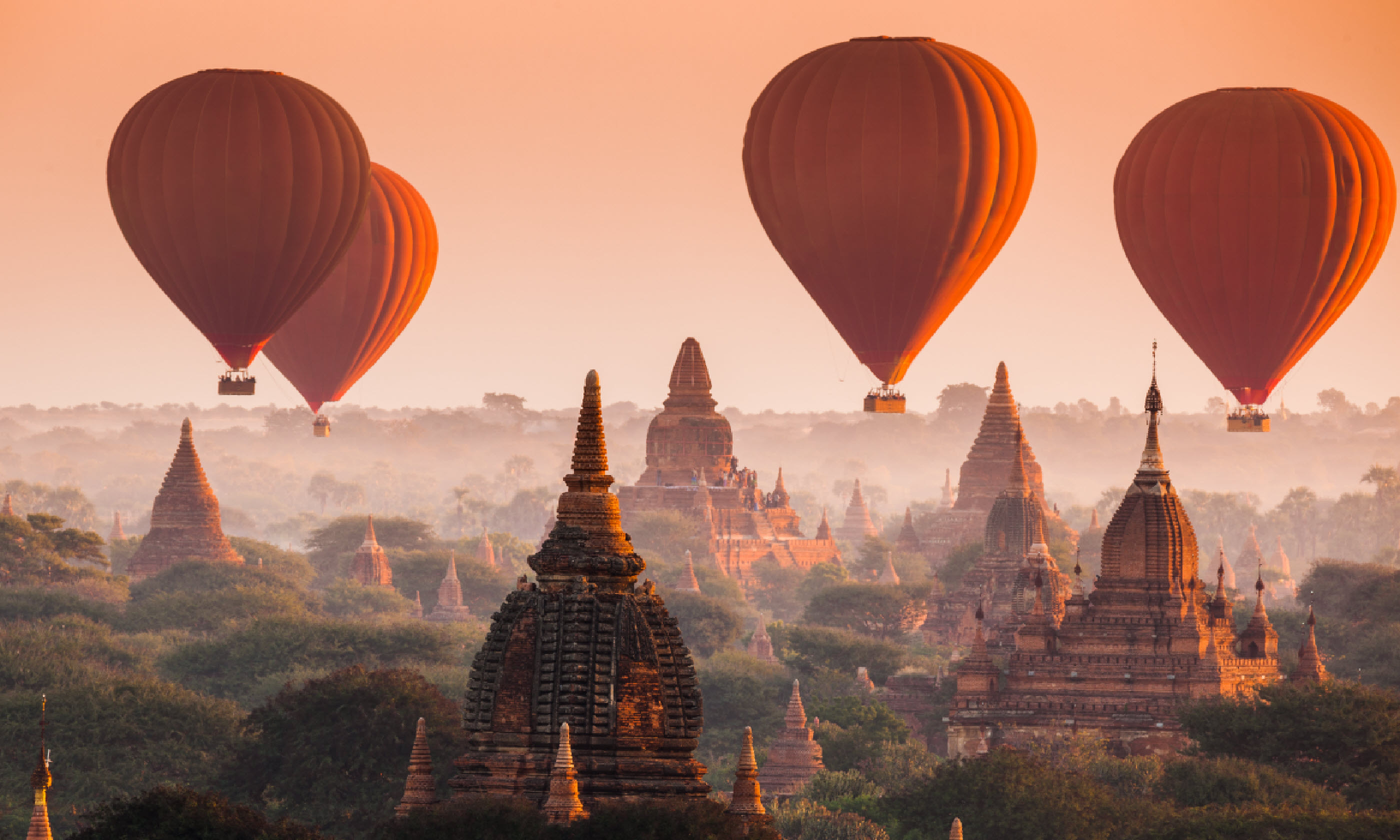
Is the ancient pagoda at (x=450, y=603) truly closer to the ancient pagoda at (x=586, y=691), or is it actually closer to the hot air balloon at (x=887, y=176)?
the hot air balloon at (x=887, y=176)

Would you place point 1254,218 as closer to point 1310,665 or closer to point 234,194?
point 1310,665

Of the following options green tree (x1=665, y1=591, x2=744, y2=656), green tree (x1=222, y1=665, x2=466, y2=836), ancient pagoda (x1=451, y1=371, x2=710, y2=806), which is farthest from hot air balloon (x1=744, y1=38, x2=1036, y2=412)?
green tree (x1=665, y1=591, x2=744, y2=656)

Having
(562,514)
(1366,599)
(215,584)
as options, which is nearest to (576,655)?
(562,514)

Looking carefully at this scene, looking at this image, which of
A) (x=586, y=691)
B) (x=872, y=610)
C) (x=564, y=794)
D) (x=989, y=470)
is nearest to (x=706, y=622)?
(x=872, y=610)

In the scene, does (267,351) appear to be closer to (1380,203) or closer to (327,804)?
(327,804)

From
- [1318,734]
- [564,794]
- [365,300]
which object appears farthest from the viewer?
[365,300]
